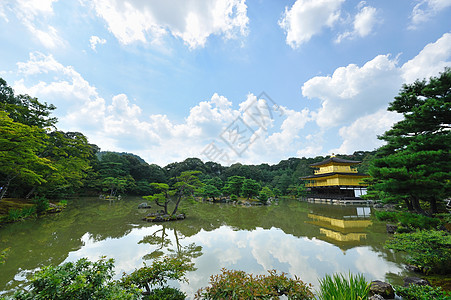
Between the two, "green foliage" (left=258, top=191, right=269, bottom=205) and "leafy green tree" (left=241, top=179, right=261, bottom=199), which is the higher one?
"leafy green tree" (left=241, top=179, right=261, bottom=199)

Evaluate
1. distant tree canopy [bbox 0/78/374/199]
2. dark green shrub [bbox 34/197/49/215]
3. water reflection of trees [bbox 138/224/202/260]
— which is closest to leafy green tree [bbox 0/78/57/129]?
distant tree canopy [bbox 0/78/374/199]

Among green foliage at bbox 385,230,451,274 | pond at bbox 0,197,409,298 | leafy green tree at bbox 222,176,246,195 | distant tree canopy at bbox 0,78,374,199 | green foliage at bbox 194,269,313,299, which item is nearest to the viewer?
green foliage at bbox 194,269,313,299

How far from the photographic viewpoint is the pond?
3.95m

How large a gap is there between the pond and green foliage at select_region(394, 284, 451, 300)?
1.08 metres

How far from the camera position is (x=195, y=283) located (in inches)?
133

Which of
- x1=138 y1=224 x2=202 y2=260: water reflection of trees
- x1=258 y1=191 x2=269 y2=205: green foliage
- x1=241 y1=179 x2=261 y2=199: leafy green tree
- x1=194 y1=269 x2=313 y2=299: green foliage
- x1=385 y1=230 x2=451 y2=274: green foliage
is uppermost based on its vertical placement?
x1=241 y1=179 x2=261 y2=199: leafy green tree

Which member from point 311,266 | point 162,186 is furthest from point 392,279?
point 162,186

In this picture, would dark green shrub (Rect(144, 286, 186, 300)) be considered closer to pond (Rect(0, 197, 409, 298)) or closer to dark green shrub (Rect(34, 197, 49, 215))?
pond (Rect(0, 197, 409, 298))

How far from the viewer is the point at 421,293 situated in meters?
2.37

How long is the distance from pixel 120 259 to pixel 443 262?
6.82m

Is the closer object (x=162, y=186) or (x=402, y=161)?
(x=402, y=161)

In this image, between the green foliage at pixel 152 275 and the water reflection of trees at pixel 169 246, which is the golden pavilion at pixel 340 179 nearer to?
the water reflection of trees at pixel 169 246

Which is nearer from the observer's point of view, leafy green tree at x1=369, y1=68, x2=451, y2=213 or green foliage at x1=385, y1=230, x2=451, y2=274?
green foliage at x1=385, y1=230, x2=451, y2=274

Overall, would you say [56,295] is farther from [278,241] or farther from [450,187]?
[450,187]
